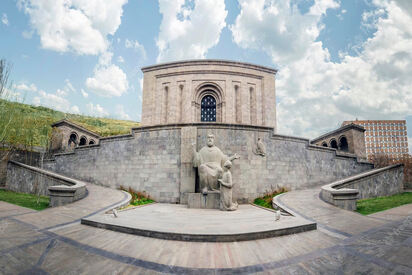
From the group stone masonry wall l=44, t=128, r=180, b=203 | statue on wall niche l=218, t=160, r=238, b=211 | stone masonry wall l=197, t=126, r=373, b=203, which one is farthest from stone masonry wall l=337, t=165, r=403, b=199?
stone masonry wall l=44, t=128, r=180, b=203

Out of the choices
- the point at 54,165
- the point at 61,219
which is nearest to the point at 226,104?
the point at 54,165

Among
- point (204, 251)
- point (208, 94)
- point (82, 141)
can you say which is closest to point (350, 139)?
point (208, 94)

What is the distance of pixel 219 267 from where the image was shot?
3426 millimetres

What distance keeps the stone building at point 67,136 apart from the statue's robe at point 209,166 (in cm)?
1533

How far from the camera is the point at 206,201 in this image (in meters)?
8.80

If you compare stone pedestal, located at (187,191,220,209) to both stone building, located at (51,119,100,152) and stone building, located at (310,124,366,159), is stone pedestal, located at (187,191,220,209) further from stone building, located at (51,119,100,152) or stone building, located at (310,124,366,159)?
stone building, located at (310,124,366,159)

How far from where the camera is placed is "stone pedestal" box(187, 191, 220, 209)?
8742 mm

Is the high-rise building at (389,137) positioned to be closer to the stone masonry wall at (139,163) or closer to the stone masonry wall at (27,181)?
the stone masonry wall at (139,163)

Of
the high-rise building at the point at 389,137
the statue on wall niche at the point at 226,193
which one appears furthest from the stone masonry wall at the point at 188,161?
the high-rise building at the point at 389,137

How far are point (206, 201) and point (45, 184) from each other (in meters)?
9.74

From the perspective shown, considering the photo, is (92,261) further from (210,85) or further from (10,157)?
(210,85)

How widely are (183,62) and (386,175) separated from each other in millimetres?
20581

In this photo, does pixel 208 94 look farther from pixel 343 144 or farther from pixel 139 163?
pixel 343 144

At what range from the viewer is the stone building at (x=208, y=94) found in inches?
877
